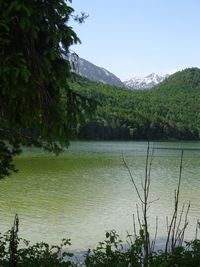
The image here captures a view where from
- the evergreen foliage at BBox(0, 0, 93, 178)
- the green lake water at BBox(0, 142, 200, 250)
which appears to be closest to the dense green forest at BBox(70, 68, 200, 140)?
the green lake water at BBox(0, 142, 200, 250)

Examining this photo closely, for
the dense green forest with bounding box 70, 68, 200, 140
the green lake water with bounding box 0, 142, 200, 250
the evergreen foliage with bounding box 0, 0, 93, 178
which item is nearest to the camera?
the evergreen foliage with bounding box 0, 0, 93, 178

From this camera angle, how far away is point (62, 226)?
1344 cm

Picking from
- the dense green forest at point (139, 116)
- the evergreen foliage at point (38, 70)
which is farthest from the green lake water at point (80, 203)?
the dense green forest at point (139, 116)

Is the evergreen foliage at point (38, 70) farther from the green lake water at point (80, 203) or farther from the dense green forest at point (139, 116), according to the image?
the dense green forest at point (139, 116)

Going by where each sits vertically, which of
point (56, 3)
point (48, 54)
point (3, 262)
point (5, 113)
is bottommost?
point (3, 262)

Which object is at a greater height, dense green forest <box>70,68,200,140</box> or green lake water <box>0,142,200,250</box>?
dense green forest <box>70,68,200,140</box>

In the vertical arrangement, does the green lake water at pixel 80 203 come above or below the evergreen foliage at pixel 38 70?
below

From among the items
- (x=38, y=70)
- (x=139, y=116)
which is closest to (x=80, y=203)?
(x=38, y=70)

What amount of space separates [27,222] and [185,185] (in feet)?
46.9

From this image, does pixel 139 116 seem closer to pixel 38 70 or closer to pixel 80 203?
pixel 80 203

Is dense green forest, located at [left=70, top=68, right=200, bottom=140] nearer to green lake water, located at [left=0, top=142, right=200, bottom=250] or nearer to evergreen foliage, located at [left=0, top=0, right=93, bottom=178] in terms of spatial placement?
green lake water, located at [left=0, top=142, right=200, bottom=250]

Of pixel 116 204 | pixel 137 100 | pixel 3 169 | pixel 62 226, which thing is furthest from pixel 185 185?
pixel 137 100

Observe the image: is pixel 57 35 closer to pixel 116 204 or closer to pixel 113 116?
pixel 116 204

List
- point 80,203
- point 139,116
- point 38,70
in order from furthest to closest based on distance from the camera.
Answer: point 139,116 < point 80,203 < point 38,70
